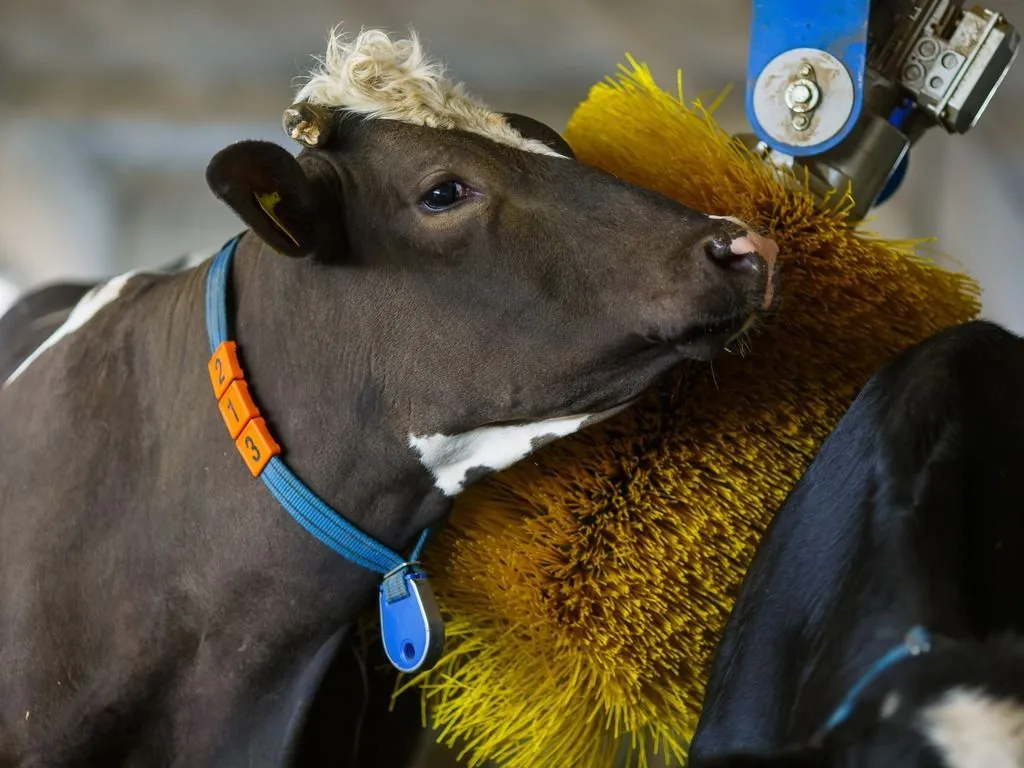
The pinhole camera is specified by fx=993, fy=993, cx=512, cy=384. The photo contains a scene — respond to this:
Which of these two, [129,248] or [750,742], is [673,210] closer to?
[750,742]

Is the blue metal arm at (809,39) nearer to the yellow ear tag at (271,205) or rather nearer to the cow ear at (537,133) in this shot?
the cow ear at (537,133)

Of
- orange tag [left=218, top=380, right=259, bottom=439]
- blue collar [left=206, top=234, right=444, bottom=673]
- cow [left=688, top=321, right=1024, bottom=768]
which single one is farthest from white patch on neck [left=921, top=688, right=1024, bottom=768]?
orange tag [left=218, top=380, right=259, bottom=439]

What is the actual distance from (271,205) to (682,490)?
31 cm

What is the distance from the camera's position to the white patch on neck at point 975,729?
0.36 metres

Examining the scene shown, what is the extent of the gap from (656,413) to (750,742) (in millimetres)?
235

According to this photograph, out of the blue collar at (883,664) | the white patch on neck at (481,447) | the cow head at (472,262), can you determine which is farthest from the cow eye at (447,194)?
the blue collar at (883,664)

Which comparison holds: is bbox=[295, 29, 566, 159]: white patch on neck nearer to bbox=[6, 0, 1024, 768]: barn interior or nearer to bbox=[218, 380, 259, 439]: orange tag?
bbox=[218, 380, 259, 439]: orange tag

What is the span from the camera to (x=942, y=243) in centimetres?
176

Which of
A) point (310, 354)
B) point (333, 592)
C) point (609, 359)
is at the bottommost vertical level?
point (333, 592)

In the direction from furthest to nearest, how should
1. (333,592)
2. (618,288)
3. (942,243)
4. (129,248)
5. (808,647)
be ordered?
(129,248) < (942,243) < (333,592) < (618,288) < (808,647)

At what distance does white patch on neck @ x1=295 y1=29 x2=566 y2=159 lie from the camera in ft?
2.11

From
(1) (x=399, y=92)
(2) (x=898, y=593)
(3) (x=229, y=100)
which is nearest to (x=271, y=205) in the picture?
(1) (x=399, y=92)

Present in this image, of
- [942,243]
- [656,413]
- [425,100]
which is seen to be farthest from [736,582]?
[942,243]

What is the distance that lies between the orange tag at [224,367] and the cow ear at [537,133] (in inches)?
9.7
